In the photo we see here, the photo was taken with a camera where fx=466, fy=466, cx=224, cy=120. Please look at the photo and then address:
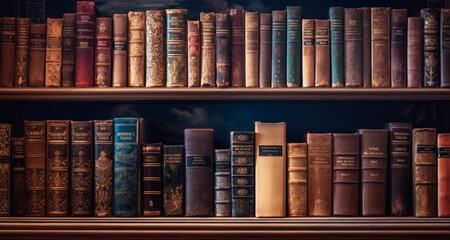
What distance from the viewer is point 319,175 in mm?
1646

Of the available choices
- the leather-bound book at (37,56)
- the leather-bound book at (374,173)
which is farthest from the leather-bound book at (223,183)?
the leather-bound book at (37,56)

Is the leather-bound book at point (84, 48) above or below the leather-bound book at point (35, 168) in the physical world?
above

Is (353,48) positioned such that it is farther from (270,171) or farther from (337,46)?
(270,171)

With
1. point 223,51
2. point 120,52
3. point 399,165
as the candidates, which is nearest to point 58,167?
point 120,52

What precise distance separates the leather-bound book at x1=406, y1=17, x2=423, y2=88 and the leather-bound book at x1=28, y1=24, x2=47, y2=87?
130 cm

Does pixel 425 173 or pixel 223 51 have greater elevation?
pixel 223 51

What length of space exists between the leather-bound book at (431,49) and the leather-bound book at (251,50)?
590mm

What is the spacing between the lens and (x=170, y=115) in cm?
195

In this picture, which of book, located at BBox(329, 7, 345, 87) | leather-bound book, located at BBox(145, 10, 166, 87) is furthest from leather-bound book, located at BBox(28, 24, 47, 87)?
book, located at BBox(329, 7, 345, 87)

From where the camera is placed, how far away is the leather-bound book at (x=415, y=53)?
1632 mm

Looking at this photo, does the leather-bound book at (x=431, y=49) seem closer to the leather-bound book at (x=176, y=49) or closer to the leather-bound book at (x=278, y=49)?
the leather-bound book at (x=278, y=49)

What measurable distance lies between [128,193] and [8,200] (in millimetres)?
419

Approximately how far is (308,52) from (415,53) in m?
0.37

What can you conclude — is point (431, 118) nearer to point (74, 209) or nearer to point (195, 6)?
point (195, 6)
